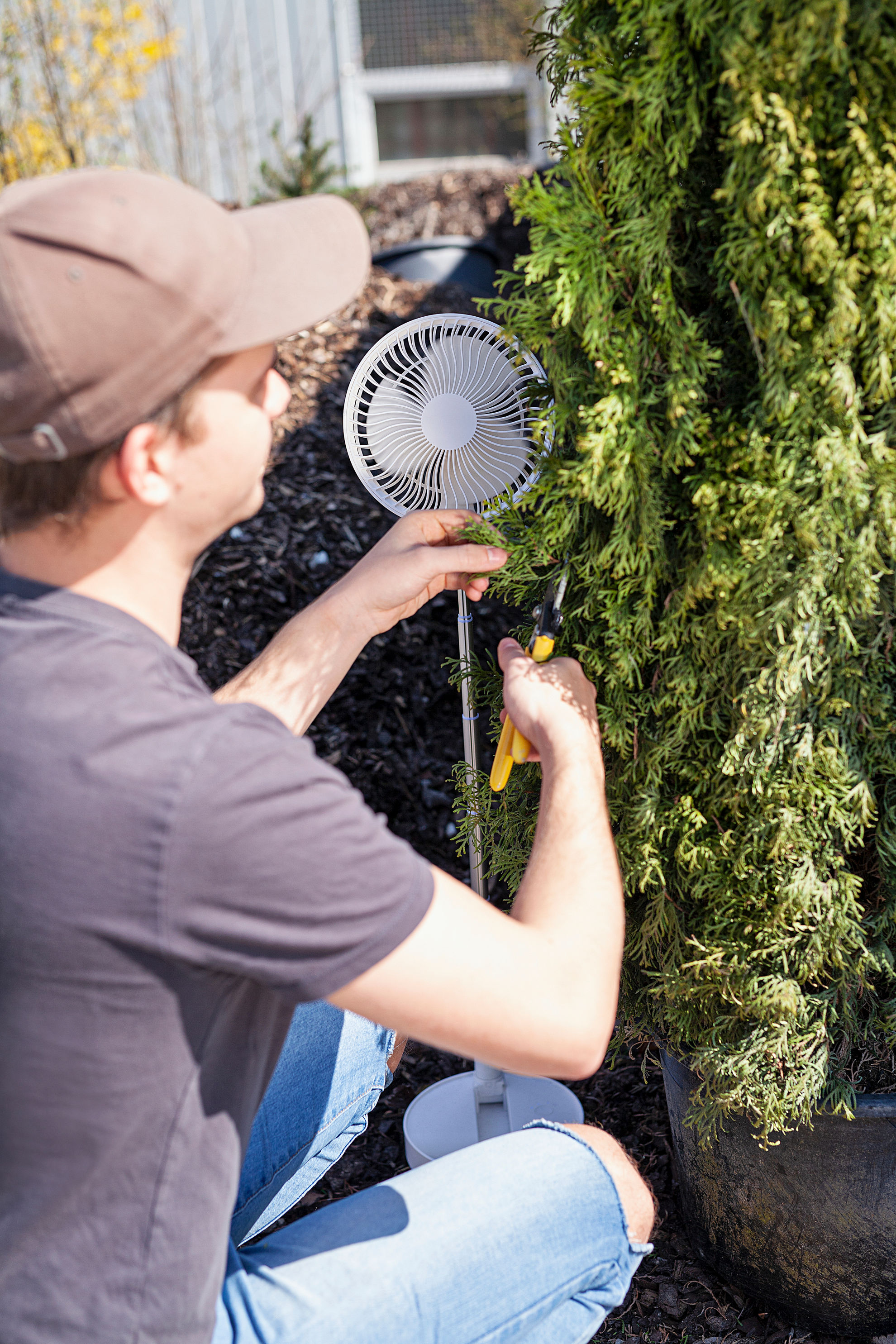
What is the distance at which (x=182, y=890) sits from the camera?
45.8 inches

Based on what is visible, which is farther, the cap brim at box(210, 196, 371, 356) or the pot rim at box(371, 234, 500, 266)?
the pot rim at box(371, 234, 500, 266)

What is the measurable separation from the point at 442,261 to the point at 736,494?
15.9ft

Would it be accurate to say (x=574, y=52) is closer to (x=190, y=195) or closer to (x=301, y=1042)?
(x=190, y=195)

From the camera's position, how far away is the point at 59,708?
1186mm

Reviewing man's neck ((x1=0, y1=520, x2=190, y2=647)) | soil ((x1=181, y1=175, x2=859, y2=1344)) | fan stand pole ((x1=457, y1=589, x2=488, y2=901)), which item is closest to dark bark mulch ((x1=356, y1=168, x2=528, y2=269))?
soil ((x1=181, y1=175, x2=859, y2=1344))

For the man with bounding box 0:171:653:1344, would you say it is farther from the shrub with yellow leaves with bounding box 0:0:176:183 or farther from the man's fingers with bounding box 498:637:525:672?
the shrub with yellow leaves with bounding box 0:0:176:183

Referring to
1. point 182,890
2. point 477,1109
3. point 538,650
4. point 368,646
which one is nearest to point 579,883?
point 538,650

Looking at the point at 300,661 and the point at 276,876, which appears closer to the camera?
the point at 276,876

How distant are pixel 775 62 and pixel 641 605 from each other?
82 cm

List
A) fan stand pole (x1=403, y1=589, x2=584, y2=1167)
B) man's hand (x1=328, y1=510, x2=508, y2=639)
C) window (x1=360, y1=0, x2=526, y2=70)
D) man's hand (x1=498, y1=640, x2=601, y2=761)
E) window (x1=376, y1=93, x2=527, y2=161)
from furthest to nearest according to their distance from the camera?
window (x1=376, y1=93, x2=527, y2=161) < window (x1=360, y1=0, x2=526, y2=70) < fan stand pole (x1=403, y1=589, x2=584, y2=1167) < man's hand (x1=328, y1=510, x2=508, y2=639) < man's hand (x1=498, y1=640, x2=601, y2=761)

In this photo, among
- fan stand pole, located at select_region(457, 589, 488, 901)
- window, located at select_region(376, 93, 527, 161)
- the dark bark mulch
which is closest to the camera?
fan stand pole, located at select_region(457, 589, 488, 901)

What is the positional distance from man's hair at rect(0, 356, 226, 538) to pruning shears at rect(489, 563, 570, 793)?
2.26 feet

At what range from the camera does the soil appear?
2941mm

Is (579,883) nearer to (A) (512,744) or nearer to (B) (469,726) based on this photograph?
(A) (512,744)
